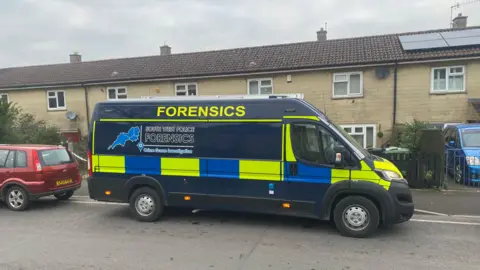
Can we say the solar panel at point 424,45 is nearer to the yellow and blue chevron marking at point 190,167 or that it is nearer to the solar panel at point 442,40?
the solar panel at point 442,40

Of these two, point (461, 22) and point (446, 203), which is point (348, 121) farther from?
point (461, 22)

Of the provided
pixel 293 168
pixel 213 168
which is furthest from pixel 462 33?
pixel 213 168

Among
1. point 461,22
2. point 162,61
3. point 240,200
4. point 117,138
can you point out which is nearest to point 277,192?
point 240,200

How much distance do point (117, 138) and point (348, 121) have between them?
440 inches

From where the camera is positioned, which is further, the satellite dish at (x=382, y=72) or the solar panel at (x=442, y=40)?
the satellite dish at (x=382, y=72)

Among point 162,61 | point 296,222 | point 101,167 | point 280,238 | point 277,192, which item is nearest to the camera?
point 280,238

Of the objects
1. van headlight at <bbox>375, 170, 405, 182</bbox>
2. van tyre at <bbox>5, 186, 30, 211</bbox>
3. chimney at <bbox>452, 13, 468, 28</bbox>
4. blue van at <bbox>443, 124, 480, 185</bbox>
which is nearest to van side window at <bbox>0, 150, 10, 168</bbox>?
van tyre at <bbox>5, 186, 30, 211</bbox>

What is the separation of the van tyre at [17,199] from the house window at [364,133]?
39.8ft

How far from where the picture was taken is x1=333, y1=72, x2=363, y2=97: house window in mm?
15156

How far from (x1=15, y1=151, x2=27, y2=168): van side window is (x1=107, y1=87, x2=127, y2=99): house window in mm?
10784

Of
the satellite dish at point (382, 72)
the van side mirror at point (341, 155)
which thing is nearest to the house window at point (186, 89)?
the satellite dish at point (382, 72)

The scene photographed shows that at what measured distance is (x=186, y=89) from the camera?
17656 mm

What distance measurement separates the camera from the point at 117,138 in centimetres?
689

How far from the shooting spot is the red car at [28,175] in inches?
311
